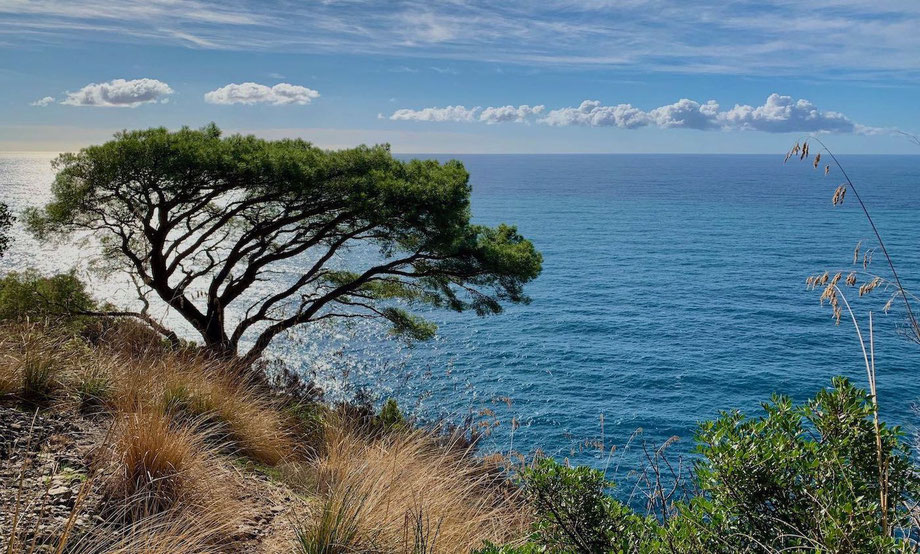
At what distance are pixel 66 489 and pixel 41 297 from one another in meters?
12.2

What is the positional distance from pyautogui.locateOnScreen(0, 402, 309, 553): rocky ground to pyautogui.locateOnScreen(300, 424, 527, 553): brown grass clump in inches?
13.4

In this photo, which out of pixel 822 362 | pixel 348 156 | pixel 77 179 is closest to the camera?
pixel 77 179

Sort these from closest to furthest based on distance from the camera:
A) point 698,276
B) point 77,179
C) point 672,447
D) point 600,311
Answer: point 77,179, point 672,447, point 600,311, point 698,276

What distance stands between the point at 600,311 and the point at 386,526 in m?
33.4

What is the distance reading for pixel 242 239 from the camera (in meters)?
14.9

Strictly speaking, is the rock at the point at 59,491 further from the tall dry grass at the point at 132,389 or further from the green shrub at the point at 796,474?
the green shrub at the point at 796,474

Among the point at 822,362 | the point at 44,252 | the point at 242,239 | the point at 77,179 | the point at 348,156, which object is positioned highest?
the point at 348,156

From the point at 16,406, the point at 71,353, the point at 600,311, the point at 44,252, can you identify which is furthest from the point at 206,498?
the point at 44,252

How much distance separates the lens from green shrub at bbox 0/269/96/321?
42.5 feet

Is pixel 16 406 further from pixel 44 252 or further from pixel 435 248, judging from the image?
pixel 44 252

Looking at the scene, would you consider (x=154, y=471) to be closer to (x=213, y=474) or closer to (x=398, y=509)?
(x=213, y=474)

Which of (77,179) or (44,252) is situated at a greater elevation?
(77,179)

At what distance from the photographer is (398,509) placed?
3.88m

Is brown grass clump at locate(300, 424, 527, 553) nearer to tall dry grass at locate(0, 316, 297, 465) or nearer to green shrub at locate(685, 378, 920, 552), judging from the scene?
tall dry grass at locate(0, 316, 297, 465)
